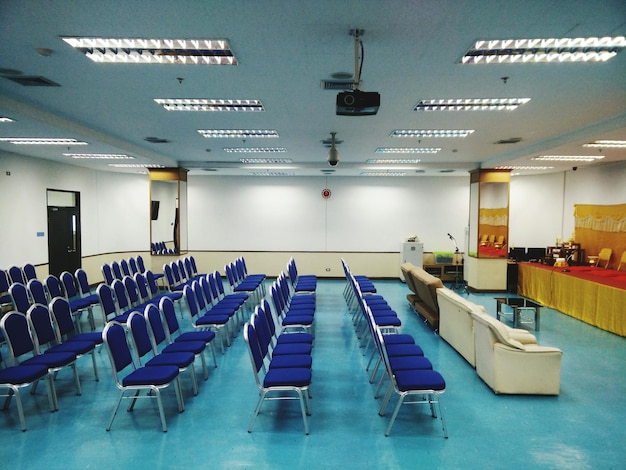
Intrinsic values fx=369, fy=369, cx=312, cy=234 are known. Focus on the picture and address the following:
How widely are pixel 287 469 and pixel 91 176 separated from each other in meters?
11.1

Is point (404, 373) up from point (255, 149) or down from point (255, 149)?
down

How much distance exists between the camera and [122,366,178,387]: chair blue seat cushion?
3.52m

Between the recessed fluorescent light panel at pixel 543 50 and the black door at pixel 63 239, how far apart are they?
10402mm

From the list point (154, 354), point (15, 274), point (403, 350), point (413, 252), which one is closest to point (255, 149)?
point (154, 354)

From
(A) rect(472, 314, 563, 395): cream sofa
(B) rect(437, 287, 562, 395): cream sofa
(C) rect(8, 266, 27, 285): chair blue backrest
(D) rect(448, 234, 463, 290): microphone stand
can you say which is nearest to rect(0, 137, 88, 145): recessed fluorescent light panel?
(C) rect(8, 266, 27, 285): chair blue backrest

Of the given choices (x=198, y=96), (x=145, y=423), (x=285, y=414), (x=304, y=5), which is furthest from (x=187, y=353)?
→ (x=304, y=5)

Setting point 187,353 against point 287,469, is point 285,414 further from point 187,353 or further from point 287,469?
point 187,353

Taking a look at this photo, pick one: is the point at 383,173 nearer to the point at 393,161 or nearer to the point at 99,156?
the point at 393,161

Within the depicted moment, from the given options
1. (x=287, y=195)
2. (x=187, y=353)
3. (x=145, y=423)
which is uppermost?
(x=287, y=195)

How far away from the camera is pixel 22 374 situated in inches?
143

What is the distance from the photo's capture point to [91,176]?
11.2 m

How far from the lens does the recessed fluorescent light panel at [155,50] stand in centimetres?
322

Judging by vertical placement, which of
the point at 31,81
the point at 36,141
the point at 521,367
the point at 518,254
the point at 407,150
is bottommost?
the point at 521,367

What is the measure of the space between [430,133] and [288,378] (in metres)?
5.12
